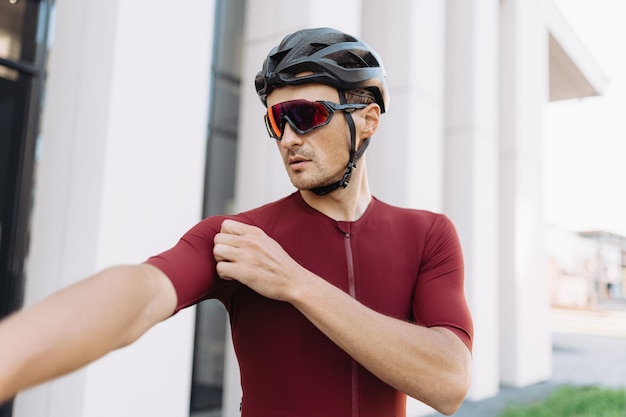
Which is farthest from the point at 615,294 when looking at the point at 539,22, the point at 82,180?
the point at 82,180

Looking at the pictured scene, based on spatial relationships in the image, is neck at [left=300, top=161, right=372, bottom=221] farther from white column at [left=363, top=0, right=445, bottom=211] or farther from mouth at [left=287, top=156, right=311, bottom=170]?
white column at [left=363, top=0, right=445, bottom=211]

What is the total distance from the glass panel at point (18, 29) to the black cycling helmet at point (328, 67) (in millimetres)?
4441

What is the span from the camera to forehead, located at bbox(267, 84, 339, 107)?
151cm

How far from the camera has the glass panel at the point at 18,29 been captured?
195 inches

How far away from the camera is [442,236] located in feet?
5.28

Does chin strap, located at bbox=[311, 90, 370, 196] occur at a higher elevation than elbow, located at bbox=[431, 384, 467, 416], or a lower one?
higher

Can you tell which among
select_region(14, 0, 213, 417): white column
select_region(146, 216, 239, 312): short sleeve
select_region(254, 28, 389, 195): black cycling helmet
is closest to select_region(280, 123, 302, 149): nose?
select_region(254, 28, 389, 195): black cycling helmet

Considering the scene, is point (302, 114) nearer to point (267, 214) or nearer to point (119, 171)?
point (267, 214)

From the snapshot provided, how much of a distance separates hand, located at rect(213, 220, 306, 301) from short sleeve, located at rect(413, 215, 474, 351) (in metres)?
0.42

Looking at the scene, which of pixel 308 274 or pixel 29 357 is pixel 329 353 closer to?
pixel 308 274

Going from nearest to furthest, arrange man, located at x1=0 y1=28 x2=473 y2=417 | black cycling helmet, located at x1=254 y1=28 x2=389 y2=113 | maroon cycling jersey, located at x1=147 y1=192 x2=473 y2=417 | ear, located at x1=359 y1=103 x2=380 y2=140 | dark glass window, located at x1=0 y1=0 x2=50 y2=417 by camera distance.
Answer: man, located at x1=0 y1=28 x2=473 y2=417 → maroon cycling jersey, located at x1=147 y1=192 x2=473 y2=417 → black cycling helmet, located at x1=254 y1=28 x2=389 y2=113 → ear, located at x1=359 y1=103 x2=380 y2=140 → dark glass window, located at x1=0 y1=0 x2=50 y2=417

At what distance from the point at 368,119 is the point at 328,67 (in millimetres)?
243

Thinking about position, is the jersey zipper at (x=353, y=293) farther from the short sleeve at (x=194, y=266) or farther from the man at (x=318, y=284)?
the short sleeve at (x=194, y=266)

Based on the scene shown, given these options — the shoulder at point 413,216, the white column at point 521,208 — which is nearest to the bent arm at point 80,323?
the shoulder at point 413,216
